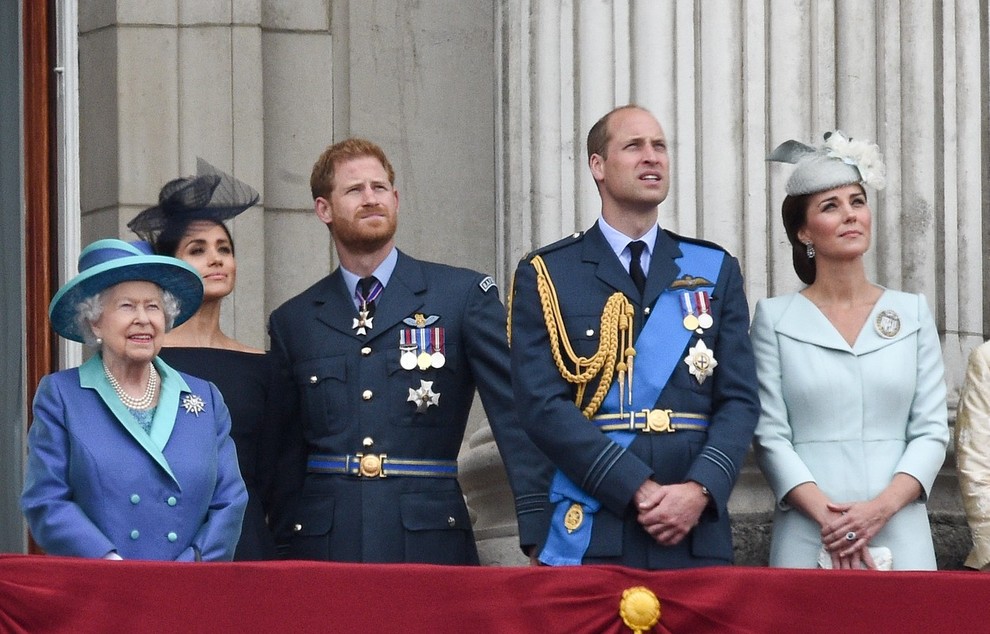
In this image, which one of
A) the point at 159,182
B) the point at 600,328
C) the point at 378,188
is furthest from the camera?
the point at 159,182

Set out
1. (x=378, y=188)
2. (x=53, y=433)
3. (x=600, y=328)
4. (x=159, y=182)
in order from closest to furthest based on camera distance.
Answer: (x=53, y=433)
(x=600, y=328)
(x=378, y=188)
(x=159, y=182)

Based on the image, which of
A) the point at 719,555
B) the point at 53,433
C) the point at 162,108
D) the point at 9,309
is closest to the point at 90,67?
the point at 162,108

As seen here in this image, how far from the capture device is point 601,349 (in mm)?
5445

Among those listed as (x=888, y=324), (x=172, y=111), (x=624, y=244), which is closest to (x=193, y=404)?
(x=624, y=244)

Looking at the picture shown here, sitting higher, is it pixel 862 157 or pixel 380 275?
pixel 862 157

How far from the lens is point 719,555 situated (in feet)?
17.4

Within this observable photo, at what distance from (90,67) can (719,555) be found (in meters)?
3.15

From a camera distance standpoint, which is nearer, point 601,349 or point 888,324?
point 601,349

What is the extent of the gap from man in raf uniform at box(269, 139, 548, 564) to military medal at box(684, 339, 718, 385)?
0.48 meters

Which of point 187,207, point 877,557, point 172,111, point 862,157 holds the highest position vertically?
point 172,111

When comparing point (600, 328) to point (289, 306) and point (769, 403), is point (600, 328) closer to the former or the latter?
point (769, 403)

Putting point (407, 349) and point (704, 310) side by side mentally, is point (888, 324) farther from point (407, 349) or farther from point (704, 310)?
point (407, 349)

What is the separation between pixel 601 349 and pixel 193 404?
97 centimetres

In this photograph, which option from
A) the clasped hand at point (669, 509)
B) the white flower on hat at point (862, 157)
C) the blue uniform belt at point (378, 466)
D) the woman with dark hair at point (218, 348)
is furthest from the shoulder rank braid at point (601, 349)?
the woman with dark hair at point (218, 348)
